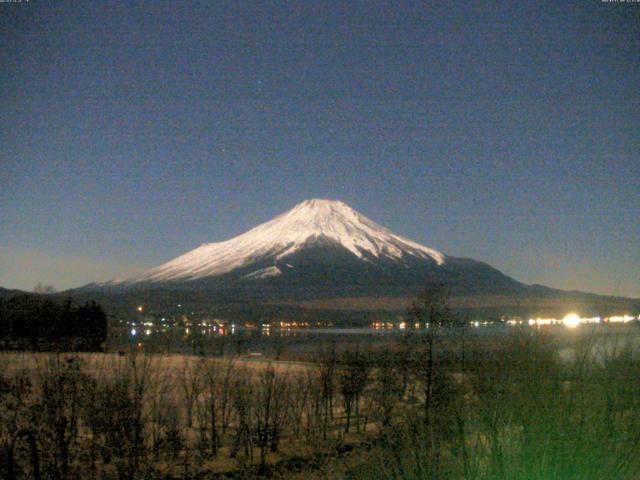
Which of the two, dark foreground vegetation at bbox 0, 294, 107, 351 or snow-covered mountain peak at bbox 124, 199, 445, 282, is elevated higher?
snow-covered mountain peak at bbox 124, 199, 445, 282

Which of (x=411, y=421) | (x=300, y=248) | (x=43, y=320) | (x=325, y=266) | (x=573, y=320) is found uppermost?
(x=300, y=248)

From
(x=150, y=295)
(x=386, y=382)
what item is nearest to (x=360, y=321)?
(x=150, y=295)

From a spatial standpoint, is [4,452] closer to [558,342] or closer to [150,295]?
[558,342]

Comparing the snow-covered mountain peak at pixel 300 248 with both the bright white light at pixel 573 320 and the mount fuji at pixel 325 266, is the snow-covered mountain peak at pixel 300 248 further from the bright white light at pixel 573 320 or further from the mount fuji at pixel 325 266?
the bright white light at pixel 573 320

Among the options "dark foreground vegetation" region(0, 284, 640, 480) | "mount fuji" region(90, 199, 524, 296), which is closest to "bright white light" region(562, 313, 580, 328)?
"dark foreground vegetation" region(0, 284, 640, 480)

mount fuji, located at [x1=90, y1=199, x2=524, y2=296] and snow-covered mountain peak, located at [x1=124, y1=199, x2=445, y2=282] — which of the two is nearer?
mount fuji, located at [x1=90, y1=199, x2=524, y2=296]

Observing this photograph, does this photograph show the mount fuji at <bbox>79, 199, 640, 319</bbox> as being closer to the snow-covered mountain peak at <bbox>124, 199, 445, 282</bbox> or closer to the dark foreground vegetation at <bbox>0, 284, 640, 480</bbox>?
the snow-covered mountain peak at <bbox>124, 199, 445, 282</bbox>

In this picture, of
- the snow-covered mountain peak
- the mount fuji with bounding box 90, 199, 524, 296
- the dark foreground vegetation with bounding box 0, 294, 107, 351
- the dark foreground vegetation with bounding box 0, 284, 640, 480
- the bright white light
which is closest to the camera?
the dark foreground vegetation with bounding box 0, 284, 640, 480

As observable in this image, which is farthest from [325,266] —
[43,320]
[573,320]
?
[573,320]

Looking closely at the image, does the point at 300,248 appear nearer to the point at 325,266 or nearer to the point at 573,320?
the point at 325,266
